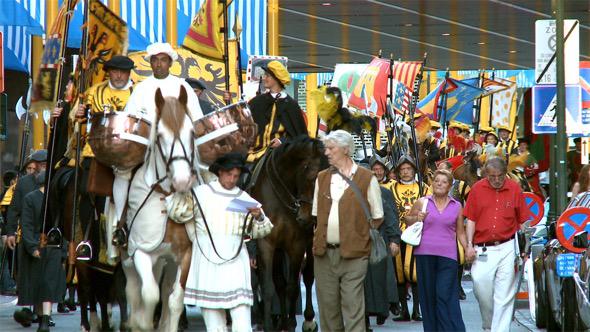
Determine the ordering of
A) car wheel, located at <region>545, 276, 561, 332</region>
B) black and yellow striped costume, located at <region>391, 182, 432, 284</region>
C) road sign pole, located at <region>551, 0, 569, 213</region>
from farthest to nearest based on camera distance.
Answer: road sign pole, located at <region>551, 0, 569, 213</region> → black and yellow striped costume, located at <region>391, 182, 432, 284</region> → car wheel, located at <region>545, 276, 561, 332</region>

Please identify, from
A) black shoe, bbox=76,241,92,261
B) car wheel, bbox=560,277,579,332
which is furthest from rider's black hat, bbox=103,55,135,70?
car wheel, bbox=560,277,579,332

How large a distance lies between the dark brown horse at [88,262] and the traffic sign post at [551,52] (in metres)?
7.45

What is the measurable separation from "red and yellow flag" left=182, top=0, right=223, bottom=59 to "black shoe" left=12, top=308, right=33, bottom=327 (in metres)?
3.50

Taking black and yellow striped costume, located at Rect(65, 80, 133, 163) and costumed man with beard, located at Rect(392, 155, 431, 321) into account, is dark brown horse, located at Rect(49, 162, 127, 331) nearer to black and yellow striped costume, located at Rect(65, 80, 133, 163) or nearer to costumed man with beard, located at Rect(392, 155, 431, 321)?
black and yellow striped costume, located at Rect(65, 80, 133, 163)

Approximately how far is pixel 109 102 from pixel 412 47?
28775mm

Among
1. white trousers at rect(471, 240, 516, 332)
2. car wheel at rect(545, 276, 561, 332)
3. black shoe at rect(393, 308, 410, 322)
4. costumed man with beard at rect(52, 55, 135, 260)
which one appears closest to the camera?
costumed man with beard at rect(52, 55, 135, 260)

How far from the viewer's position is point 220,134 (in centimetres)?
1252

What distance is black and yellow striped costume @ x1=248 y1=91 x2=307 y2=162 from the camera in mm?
15508

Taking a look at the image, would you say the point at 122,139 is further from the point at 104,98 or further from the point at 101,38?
the point at 101,38

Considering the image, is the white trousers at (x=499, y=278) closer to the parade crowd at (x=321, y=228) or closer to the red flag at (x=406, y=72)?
the parade crowd at (x=321, y=228)

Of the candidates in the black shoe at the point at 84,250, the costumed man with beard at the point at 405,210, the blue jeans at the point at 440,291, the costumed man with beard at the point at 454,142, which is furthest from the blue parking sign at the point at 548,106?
the black shoe at the point at 84,250

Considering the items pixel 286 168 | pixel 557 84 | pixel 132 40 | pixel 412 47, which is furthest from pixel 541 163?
pixel 286 168

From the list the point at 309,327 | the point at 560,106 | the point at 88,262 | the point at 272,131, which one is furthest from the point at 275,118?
the point at 560,106

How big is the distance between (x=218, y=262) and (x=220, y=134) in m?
1.26
